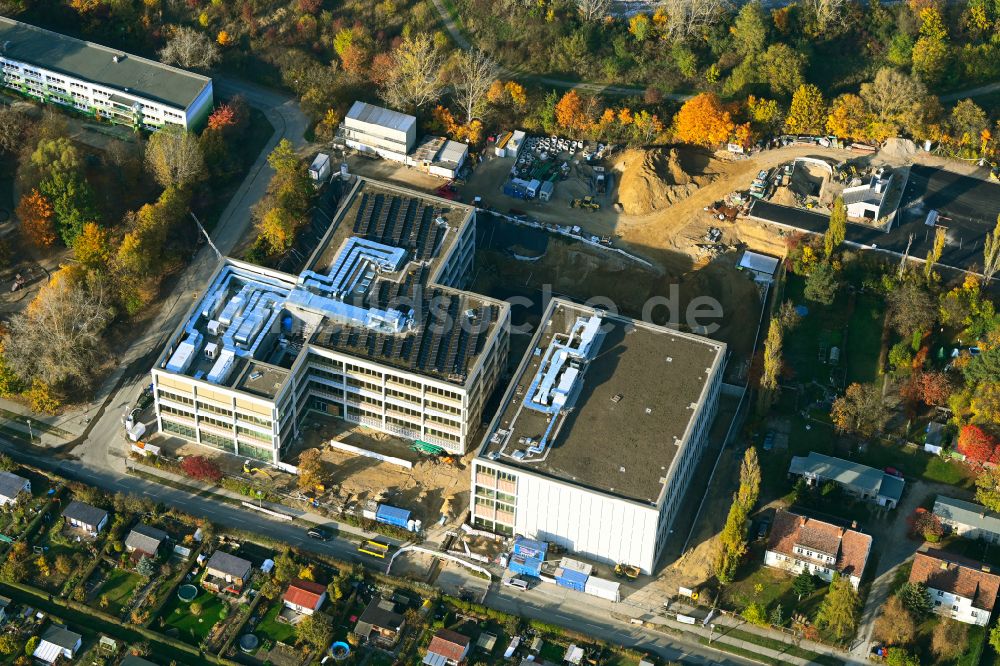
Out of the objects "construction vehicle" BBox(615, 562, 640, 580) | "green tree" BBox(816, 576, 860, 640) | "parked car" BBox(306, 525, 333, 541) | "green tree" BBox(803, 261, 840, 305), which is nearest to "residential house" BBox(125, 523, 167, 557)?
"parked car" BBox(306, 525, 333, 541)

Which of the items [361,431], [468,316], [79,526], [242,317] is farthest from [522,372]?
[79,526]

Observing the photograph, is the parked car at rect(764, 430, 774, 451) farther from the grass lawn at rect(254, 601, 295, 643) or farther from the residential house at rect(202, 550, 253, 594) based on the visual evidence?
the residential house at rect(202, 550, 253, 594)

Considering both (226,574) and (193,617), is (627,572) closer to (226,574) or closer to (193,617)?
(226,574)

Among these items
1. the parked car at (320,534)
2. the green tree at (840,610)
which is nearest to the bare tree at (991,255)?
the green tree at (840,610)

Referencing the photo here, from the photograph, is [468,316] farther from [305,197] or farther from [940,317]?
[940,317]

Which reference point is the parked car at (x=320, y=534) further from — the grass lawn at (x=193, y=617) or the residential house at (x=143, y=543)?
the residential house at (x=143, y=543)

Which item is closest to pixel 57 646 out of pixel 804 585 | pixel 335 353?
pixel 335 353
